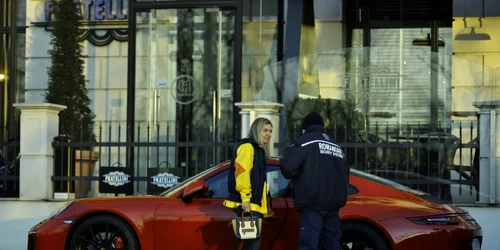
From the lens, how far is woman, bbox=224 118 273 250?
8.58 meters

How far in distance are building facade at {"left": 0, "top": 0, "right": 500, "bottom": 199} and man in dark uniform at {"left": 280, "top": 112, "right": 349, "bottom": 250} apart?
5.99 meters

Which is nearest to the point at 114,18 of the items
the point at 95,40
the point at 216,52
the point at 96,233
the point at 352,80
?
the point at 95,40

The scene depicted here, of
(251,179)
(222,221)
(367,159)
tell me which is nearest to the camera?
(251,179)

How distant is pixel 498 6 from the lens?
15.9m

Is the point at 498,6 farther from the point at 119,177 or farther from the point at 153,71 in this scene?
the point at 119,177

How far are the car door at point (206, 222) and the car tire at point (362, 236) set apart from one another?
0.64 m

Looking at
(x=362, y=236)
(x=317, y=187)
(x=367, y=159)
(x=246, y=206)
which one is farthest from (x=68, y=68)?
(x=317, y=187)

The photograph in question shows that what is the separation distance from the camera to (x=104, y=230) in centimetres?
948

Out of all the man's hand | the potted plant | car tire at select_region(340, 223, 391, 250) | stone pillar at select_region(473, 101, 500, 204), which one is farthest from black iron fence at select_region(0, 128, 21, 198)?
stone pillar at select_region(473, 101, 500, 204)

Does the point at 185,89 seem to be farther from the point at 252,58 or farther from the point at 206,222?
the point at 206,222

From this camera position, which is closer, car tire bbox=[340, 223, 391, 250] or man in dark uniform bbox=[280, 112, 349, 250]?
man in dark uniform bbox=[280, 112, 349, 250]

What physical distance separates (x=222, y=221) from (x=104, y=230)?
1.29 m

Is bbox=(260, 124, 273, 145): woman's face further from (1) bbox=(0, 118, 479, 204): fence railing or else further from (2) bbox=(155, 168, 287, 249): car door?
(1) bbox=(0, 118, 479, 204): fence railing

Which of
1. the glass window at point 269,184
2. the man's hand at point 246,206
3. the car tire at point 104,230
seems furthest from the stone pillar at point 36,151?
the man's hand at point 246,206
